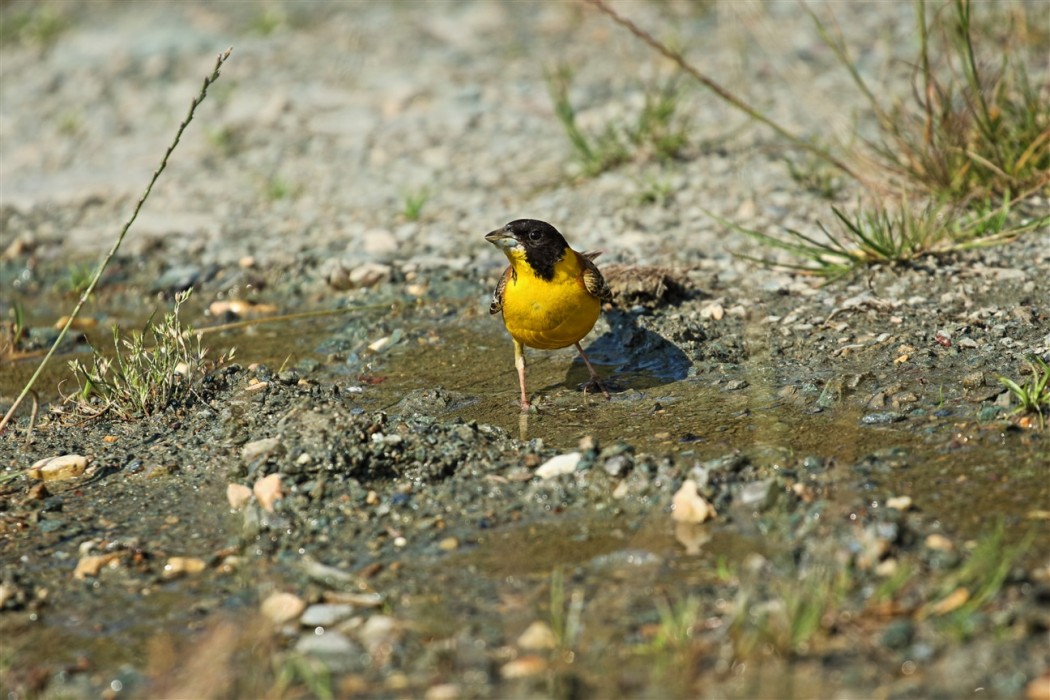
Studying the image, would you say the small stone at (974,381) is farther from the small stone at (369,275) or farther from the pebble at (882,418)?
the small stone at (369,275)

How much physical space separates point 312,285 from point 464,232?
3.38ft

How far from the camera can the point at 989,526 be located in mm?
3746

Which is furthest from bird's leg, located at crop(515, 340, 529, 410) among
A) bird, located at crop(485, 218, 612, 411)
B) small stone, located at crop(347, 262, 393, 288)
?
small stone, located at crop(347, 262, 393, 288)

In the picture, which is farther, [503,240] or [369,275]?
[369,275]

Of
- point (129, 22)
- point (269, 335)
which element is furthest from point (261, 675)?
point (129, 22)

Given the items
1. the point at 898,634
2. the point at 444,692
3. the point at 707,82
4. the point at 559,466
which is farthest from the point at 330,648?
the point at 707,82

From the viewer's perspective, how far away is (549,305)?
5277 millimetres

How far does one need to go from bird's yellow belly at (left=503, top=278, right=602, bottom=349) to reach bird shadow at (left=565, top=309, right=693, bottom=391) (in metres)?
0.37

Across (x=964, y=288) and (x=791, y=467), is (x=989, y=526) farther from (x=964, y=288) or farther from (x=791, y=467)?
(x=964, y=288)

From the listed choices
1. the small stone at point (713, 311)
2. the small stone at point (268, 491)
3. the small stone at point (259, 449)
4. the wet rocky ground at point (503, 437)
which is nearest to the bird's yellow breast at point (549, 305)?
the wet rocky ground at point (503, 437)

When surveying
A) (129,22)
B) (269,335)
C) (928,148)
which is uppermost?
(129,22)

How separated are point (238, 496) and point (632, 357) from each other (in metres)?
2.25

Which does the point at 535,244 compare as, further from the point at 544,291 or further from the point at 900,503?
the point at 900,503

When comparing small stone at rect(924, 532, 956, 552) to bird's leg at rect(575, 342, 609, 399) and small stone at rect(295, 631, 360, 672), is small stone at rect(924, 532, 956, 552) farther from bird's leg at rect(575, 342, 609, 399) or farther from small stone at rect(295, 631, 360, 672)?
bird's leg at rect(575, 342, 609, 399)
